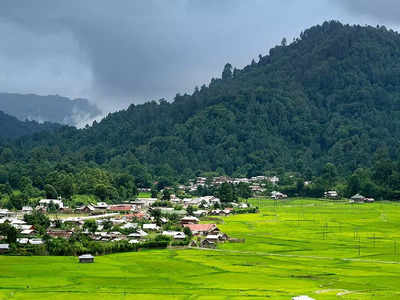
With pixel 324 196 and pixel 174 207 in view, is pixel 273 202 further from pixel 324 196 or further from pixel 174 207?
pixel 174 207

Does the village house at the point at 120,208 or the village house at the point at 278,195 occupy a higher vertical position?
the village house at the point at 278,195

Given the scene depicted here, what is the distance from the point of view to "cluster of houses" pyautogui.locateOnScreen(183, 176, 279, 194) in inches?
6200

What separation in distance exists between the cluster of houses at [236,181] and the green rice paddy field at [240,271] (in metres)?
71.7

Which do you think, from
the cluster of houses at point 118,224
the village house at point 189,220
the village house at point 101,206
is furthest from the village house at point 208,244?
the village house at point 101,206

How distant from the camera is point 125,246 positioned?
6919cm

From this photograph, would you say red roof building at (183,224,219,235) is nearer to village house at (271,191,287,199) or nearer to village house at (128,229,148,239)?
village house at (128,229,148,239)

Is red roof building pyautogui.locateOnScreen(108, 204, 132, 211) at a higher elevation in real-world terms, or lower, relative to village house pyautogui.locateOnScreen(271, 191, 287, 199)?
lower

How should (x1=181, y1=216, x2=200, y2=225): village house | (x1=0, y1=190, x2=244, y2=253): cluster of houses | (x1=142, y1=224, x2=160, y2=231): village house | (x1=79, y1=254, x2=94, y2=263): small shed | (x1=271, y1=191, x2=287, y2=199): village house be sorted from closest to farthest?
(x1=79, y1=254, x2=94, y2=263): small shed < (x1=0, y1=190, x2=244, y2=253): cluster of houses < (x1=142, y1=224, x2=160, y2=231): village house < (x1=181, y1=216, x2=200, y2=225): village house < (x1=271, y1=191, x2=287, y2=199): village house

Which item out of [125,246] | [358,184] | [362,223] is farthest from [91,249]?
[358,184]

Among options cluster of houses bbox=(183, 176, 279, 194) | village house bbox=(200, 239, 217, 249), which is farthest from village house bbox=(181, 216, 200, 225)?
cluster of houses bbox=(183, 176, 279, 194)

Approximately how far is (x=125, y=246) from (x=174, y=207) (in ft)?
145

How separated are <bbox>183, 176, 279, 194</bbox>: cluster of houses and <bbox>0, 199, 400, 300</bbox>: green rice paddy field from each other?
71.7 metres

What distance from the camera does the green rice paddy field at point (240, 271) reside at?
47812 millimetres

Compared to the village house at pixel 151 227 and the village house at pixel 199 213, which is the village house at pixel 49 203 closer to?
the village house at pixel 199 213
